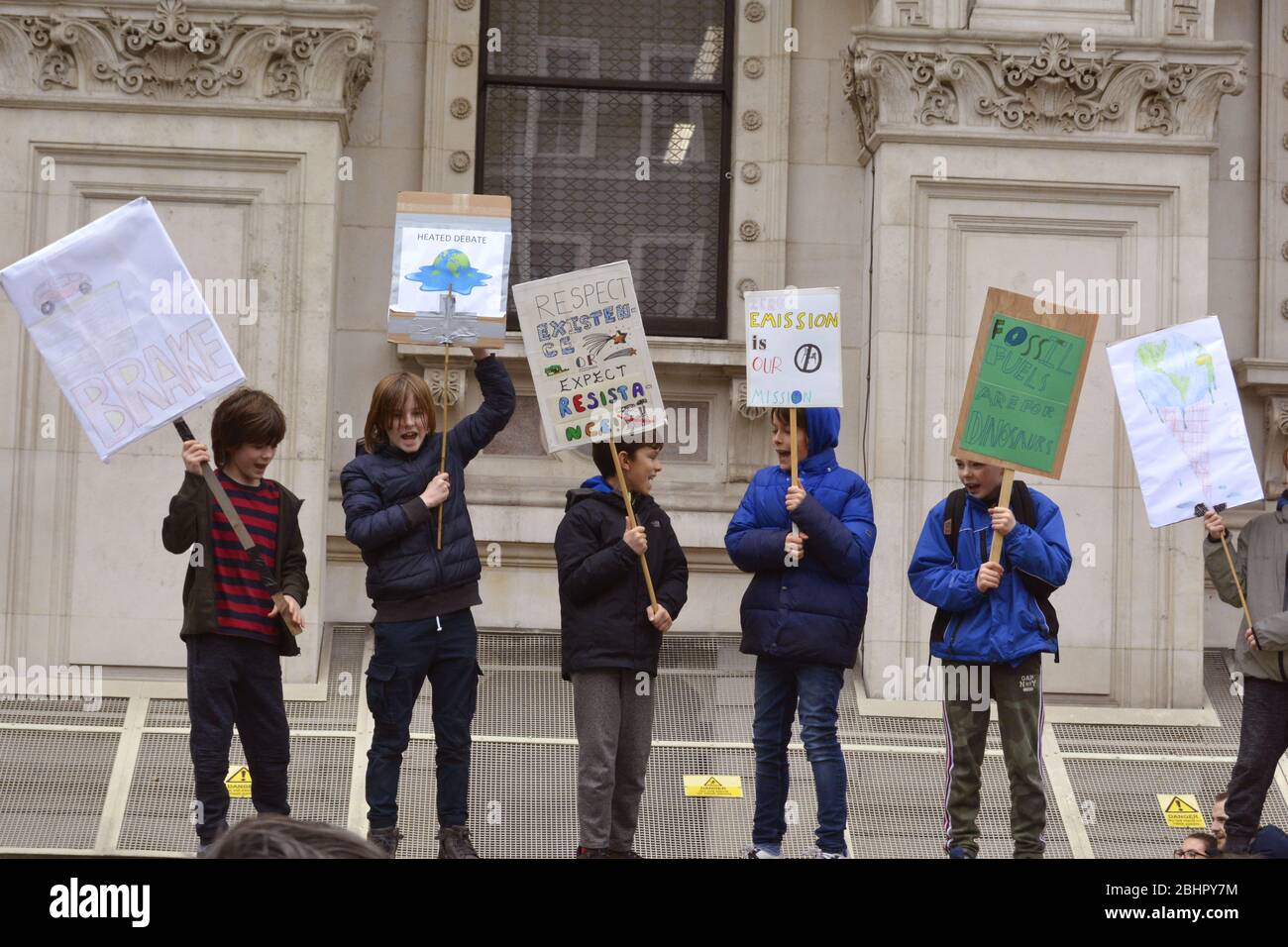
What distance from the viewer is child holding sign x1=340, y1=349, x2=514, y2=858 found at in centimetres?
848

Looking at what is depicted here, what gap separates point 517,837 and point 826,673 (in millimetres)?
2336

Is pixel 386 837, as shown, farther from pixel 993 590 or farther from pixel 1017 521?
pixel 1017 521

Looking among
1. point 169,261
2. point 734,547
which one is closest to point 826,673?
point 734,547

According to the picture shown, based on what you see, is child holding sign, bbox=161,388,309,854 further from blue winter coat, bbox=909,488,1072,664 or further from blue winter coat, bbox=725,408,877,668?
blue winter coat, bbox=909,488,1072,664

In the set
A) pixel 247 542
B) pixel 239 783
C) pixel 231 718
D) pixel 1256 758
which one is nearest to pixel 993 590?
pixel 1256 758

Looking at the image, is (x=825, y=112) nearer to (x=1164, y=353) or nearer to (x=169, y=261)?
(x=1164, y=353)

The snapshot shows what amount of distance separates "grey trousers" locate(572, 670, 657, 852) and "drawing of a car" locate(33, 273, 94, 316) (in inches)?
116

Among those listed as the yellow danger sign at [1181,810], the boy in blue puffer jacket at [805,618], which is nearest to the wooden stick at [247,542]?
the boy in blue puffer jacket at [805,618]

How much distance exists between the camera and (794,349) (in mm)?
8984

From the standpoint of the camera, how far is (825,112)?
43.0 ft

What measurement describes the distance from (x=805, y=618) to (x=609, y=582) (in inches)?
37.6

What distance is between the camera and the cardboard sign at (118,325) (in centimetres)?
818

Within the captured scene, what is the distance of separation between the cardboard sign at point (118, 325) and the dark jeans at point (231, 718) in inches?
43.4

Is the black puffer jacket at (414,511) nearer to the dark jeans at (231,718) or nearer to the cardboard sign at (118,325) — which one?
the dark jeans at (231,718)
